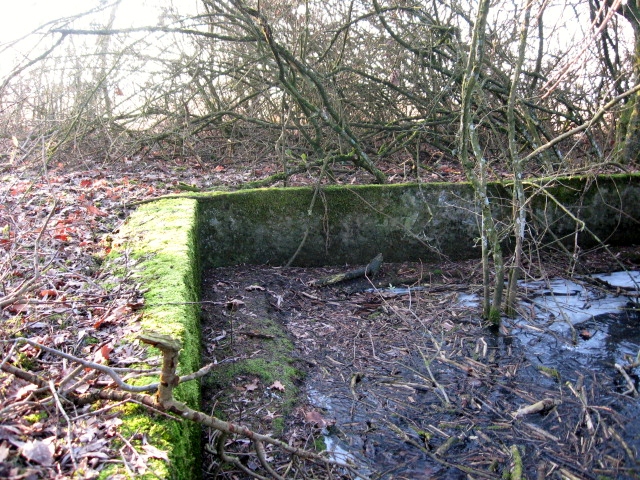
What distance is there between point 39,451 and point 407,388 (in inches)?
109

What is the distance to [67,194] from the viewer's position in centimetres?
627

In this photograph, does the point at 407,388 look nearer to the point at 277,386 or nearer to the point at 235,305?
the point at 277,386

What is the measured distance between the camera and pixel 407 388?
13.2 ft

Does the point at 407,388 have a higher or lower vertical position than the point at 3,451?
lower

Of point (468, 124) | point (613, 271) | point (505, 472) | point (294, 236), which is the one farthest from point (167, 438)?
point (613, 271)

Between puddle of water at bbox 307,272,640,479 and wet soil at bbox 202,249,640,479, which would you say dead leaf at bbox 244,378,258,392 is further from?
puddle of water at bbox 307,272,640,479

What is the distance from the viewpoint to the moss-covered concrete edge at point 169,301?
2.09 meters

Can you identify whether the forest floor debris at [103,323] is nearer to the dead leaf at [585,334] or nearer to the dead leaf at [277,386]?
the dead leaf at [277,386]

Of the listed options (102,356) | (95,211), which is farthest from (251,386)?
(95,211)

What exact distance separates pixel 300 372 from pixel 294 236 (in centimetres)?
282

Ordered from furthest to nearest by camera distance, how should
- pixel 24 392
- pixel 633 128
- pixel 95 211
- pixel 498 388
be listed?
pixel 633 128
pixel 95 211
pixel 498 388
pixel 24 392

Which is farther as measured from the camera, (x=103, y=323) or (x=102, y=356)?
(x=103, y=323)

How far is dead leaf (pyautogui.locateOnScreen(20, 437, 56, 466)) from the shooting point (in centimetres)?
180

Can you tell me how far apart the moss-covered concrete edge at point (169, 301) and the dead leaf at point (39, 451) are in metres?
0.23
